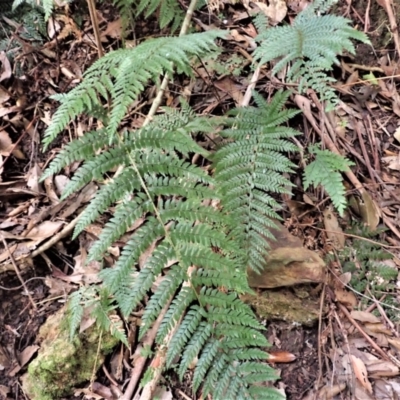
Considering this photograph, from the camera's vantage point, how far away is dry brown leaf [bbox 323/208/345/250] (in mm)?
2602

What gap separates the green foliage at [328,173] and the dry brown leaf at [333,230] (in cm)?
A: 23

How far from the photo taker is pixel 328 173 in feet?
7.82

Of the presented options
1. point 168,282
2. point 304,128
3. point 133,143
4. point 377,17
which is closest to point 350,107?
point 304,128

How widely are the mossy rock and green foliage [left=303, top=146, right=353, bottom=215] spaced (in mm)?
1358

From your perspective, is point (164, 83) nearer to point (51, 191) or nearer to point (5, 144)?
point (51, 191)

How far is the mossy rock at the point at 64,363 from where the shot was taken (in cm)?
233

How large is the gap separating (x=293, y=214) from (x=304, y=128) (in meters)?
0.59

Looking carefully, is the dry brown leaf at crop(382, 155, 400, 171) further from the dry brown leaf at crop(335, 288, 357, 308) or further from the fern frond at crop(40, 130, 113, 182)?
the fern frond at crop(40, 130, 113, 182)

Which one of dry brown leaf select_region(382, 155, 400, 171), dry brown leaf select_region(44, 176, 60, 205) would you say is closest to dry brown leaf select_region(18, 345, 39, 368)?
dry brown leaf select_region(44, 176, 60, 205)

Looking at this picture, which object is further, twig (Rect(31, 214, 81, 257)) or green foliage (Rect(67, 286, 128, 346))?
twig (Rect(31, 214, 81, 257))

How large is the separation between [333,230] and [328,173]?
40 centimetres

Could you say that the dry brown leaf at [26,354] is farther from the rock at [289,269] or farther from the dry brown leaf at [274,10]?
the dry brown leaf at [274,10]

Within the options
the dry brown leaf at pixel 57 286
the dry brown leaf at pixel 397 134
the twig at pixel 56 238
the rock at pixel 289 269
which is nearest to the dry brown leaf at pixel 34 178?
the twig at pixel 56 238

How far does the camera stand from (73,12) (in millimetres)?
3250
